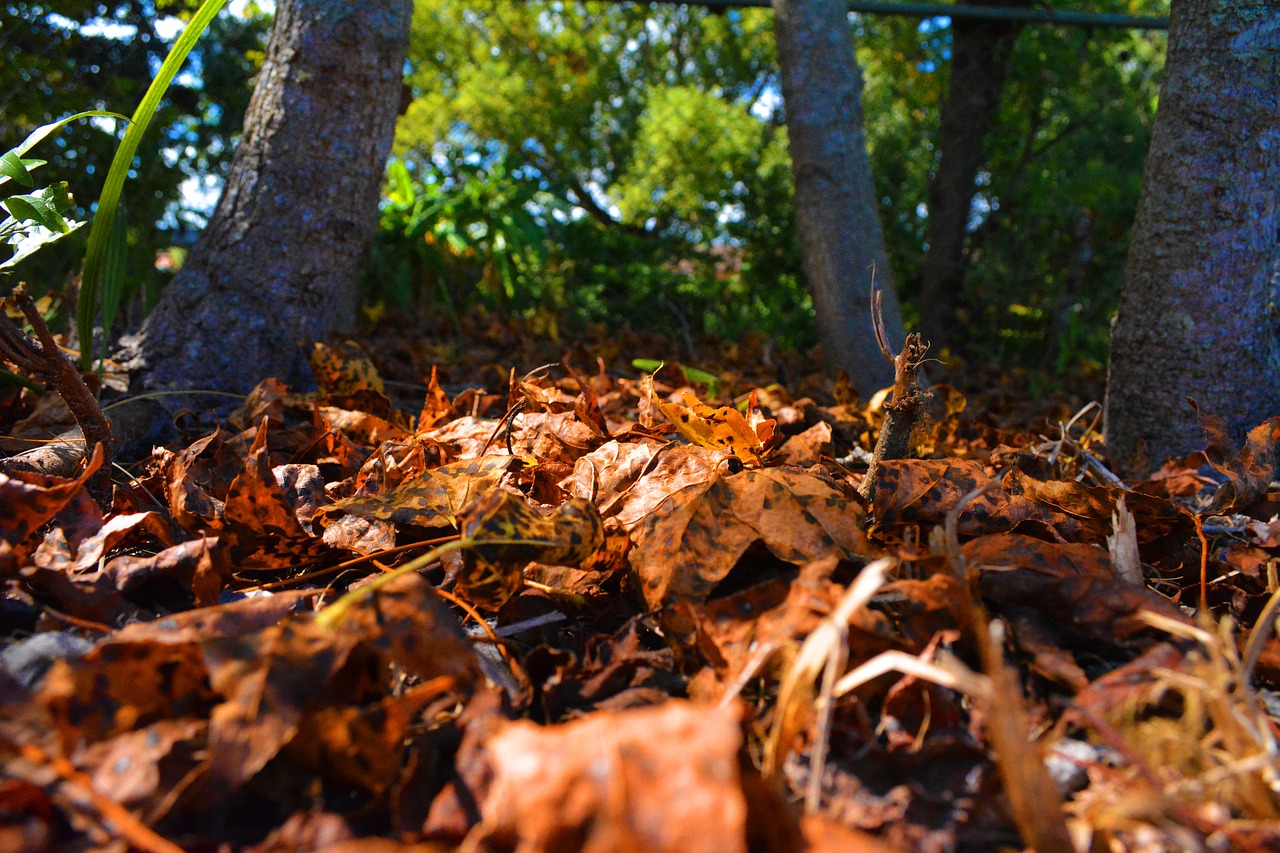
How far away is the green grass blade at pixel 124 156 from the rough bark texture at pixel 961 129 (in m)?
5.10

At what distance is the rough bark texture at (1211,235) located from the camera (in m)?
1.81

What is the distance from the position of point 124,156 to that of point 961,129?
5694 mm

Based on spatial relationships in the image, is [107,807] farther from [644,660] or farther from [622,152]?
[622,152]

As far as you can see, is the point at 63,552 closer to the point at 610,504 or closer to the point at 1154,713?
the point at 610,504

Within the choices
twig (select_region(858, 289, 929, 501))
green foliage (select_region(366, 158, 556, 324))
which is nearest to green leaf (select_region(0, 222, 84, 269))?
twig (select_region(858, 289, 929, 501))

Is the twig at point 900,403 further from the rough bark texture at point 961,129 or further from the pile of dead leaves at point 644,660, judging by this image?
the rough bark texture at point 961,129

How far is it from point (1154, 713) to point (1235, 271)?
Answer: 1555mm

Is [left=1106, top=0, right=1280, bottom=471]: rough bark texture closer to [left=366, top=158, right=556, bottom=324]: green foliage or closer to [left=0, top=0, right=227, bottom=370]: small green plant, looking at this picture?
[left=0, top=0, right=227, bottom=370]: small green plant

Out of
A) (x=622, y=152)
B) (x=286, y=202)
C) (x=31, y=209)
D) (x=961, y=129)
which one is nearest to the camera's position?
(x=31, y=209)

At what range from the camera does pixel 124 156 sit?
1.35 meters

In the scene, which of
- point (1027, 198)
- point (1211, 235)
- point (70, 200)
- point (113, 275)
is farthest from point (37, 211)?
point (1027, 198)

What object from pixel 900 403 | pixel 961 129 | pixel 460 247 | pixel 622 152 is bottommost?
pixel 900 403

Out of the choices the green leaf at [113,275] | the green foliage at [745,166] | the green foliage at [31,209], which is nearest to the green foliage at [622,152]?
the green foliage at [745,166]

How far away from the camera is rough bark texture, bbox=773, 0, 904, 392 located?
3121 millimetres
